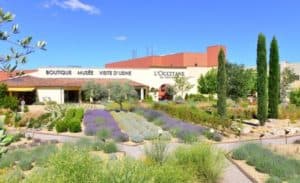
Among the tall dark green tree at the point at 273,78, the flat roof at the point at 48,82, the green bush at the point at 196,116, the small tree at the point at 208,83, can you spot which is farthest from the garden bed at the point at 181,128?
the small tree at the point at 208,83

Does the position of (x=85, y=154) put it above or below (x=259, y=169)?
above

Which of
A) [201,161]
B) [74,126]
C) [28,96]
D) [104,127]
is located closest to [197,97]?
[28,96]

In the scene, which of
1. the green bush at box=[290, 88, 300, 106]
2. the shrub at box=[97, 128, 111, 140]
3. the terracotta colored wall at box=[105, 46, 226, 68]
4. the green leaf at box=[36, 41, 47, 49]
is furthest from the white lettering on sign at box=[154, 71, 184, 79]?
the green leaf at box=[36, 41, 47, 49]

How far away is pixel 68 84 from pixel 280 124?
30852mm

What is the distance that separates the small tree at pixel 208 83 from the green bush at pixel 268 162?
135 ft

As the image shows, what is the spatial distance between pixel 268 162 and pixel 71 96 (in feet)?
143

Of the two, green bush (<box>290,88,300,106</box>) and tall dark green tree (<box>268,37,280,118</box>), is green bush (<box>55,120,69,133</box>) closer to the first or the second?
tall dark green tree (<box>268,37,280,118</box>)

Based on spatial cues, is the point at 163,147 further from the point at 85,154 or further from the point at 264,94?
the point at 264,94

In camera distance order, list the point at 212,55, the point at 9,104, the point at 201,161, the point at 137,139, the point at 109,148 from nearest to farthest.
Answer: the point at 201,161, the point at 109,148, the point at 137,139, the point at 9,104, the point at 212,55

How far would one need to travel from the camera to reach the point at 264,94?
90.0ft

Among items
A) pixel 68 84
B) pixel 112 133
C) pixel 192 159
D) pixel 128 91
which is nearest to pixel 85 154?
pixel 192 159

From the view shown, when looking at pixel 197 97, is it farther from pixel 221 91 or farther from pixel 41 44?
pixel 41 44

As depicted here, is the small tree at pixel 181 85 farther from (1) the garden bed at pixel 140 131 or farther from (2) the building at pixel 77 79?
(1) the garden bed at pixel 140 131

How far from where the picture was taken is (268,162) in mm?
11805
